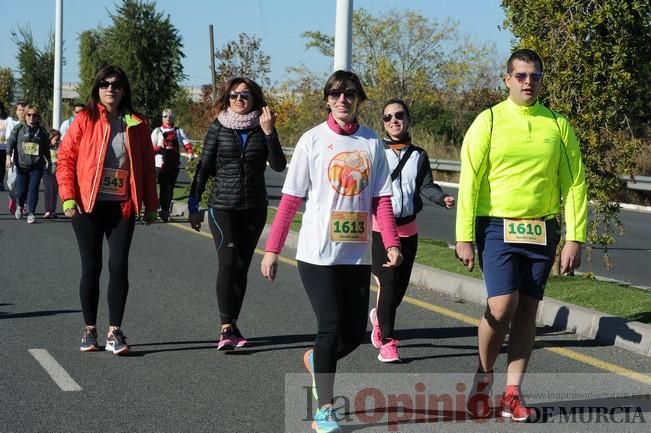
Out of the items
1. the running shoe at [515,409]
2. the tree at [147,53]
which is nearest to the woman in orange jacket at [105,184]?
the running shoe at [515,409]

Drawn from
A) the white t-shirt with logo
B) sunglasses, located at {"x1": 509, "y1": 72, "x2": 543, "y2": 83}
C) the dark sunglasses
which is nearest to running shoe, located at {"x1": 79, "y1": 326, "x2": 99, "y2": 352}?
the dark sunglasses

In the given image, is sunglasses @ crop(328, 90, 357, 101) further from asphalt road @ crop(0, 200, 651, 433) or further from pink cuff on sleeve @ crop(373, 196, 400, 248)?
asphalt road @ crop(0, 200, 651, 433)

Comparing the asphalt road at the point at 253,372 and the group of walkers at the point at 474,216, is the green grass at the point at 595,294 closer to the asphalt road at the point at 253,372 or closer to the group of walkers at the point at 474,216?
the asphalt road at the point at 253,372

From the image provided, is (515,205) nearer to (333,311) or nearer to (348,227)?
(348,227)

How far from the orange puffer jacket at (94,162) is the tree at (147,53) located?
17.4 m

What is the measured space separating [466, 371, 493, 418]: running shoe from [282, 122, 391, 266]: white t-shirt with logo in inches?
35.5

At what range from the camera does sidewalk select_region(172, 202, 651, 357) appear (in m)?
8.15

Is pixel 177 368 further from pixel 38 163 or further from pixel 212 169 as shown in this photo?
pixel 38 163

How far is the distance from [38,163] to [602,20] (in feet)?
31.9

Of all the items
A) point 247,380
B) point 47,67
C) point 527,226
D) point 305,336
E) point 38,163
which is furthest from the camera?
point 47,67

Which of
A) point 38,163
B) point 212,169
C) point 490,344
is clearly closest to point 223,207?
point 212,169

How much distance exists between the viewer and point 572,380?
282 inches

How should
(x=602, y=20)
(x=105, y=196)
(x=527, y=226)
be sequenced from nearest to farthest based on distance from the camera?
(x=527, y=226), (x=105, y=196), (x=602, y=20)

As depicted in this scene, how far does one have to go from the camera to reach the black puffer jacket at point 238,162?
8039 millimetres
